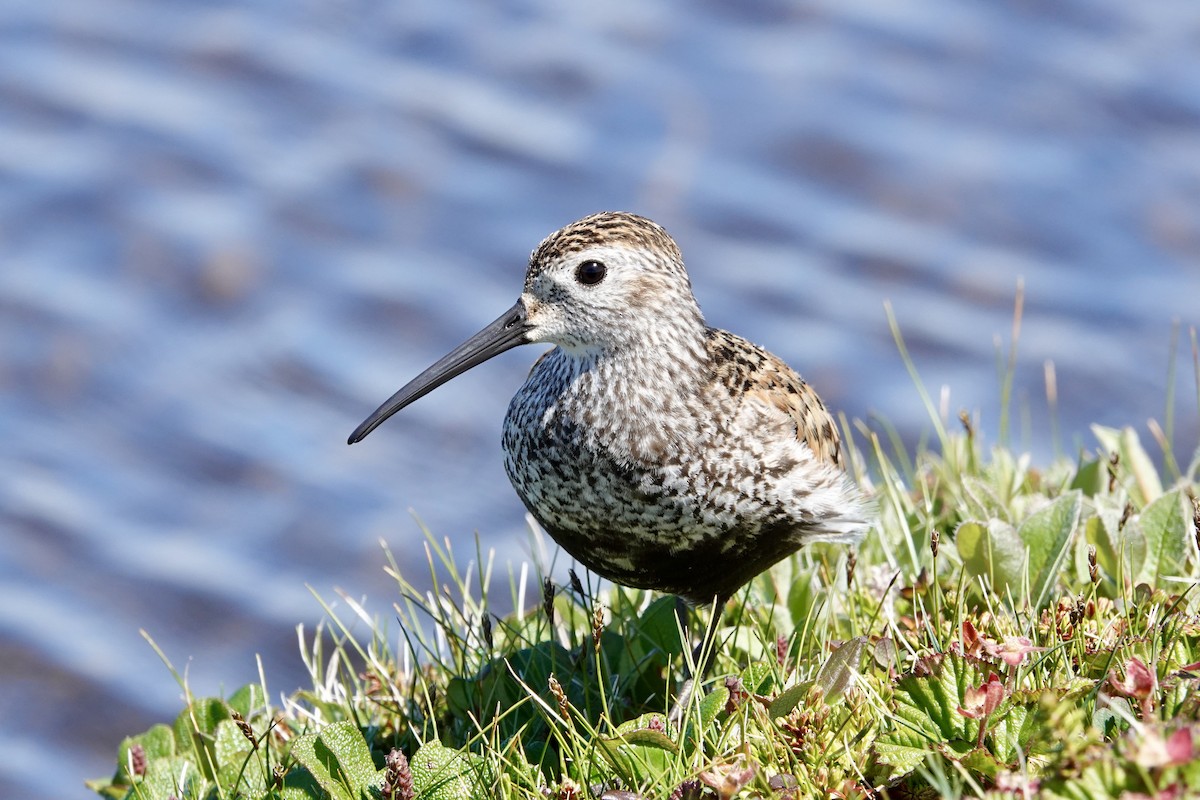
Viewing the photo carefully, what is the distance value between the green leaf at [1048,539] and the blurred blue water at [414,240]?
3625mm

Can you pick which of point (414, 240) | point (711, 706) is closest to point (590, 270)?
point (711, 706)

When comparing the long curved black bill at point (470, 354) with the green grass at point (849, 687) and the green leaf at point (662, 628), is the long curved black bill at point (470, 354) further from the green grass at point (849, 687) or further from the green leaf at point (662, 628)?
the green leaf at point (662, 628)

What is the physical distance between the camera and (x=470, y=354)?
5.15 metres

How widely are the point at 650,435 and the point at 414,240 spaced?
20.2 feet

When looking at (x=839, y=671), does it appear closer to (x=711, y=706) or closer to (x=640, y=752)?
(x=711, y=706)

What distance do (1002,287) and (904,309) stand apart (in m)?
0.69

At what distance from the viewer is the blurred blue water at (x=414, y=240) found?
8758 millimetres

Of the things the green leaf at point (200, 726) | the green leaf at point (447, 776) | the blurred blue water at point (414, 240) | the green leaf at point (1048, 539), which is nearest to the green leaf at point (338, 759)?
the green leaf at point (447, 776)

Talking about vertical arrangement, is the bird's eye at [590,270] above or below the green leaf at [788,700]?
above

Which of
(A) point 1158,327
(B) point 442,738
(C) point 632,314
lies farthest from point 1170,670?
(A) point 1158,327

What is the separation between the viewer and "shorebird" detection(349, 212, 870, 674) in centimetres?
467

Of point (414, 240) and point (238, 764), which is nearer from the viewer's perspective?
point (238, 764)

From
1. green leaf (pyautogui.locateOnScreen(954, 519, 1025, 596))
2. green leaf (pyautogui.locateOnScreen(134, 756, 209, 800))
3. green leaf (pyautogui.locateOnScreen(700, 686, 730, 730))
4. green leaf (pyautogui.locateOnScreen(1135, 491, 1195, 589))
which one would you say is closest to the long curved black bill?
green leaf (pyautogui.locateOnScreen(134, 756, 209, 800))

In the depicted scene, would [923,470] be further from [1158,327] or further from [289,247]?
[289,247]
